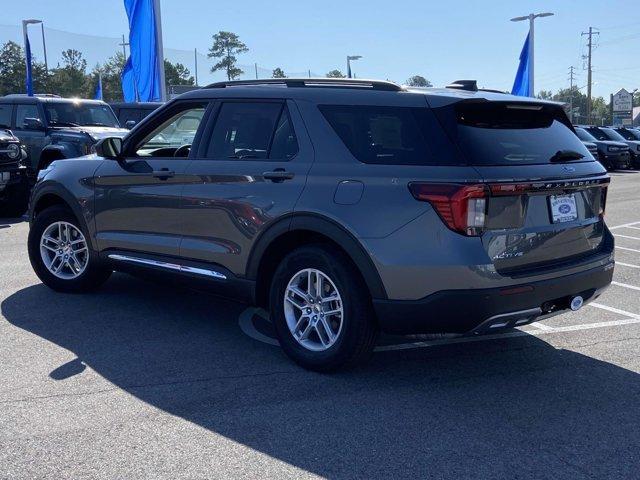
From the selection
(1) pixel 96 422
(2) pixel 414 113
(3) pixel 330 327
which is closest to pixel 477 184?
(2) pixel 414 113

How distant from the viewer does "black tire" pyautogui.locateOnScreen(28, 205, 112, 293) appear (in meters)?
A: 6.60

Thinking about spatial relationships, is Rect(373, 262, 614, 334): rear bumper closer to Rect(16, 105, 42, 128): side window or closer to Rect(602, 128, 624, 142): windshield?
Rect(16, 105, 42, 128): side window

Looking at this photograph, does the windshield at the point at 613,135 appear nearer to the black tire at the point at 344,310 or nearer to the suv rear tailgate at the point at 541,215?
the suv rear tailgate at the point at 541,215

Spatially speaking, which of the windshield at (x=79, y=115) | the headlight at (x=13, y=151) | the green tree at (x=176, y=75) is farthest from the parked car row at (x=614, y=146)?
the green tree at (x=176, y=75)

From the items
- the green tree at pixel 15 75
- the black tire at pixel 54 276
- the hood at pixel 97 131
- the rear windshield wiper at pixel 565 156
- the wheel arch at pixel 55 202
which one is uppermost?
the green tree at pixel 15 75

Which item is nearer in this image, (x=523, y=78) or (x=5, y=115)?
(x=5, y=115)

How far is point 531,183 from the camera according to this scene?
4.22m

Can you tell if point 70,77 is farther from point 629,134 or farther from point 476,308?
point 476,308

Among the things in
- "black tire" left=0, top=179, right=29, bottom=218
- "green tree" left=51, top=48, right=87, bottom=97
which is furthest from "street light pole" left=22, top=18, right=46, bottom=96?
"green tree" left=51, top=48, right=87, bottom=97

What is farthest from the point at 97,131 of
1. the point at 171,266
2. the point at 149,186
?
the point at 171,266

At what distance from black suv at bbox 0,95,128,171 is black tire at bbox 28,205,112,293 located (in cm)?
655

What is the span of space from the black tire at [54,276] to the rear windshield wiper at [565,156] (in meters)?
3.89

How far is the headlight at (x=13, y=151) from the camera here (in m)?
11.9

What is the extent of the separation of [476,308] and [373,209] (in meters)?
0.80
